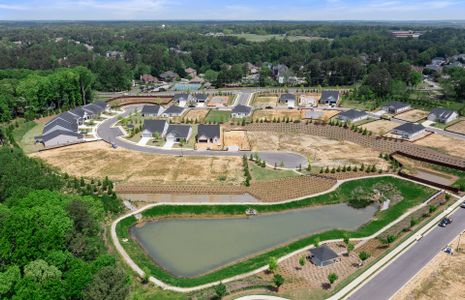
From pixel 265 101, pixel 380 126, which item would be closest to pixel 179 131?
pixel 265 101

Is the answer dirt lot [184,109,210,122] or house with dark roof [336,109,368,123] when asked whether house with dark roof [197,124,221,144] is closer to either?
dirt lot [184,109,210,122]

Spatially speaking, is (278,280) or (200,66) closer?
(278,280)

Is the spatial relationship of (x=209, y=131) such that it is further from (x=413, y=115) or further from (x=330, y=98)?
(x=413, y=115)

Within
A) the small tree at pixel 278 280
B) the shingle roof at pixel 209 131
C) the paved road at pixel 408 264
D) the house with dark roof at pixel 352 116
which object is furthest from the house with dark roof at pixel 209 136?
the small tree at pixel 278 280

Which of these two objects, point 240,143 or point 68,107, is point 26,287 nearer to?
point 240,143

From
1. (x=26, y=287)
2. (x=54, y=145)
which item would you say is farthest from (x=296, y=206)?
(x=54, y=145)

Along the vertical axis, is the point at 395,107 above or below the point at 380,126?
above
